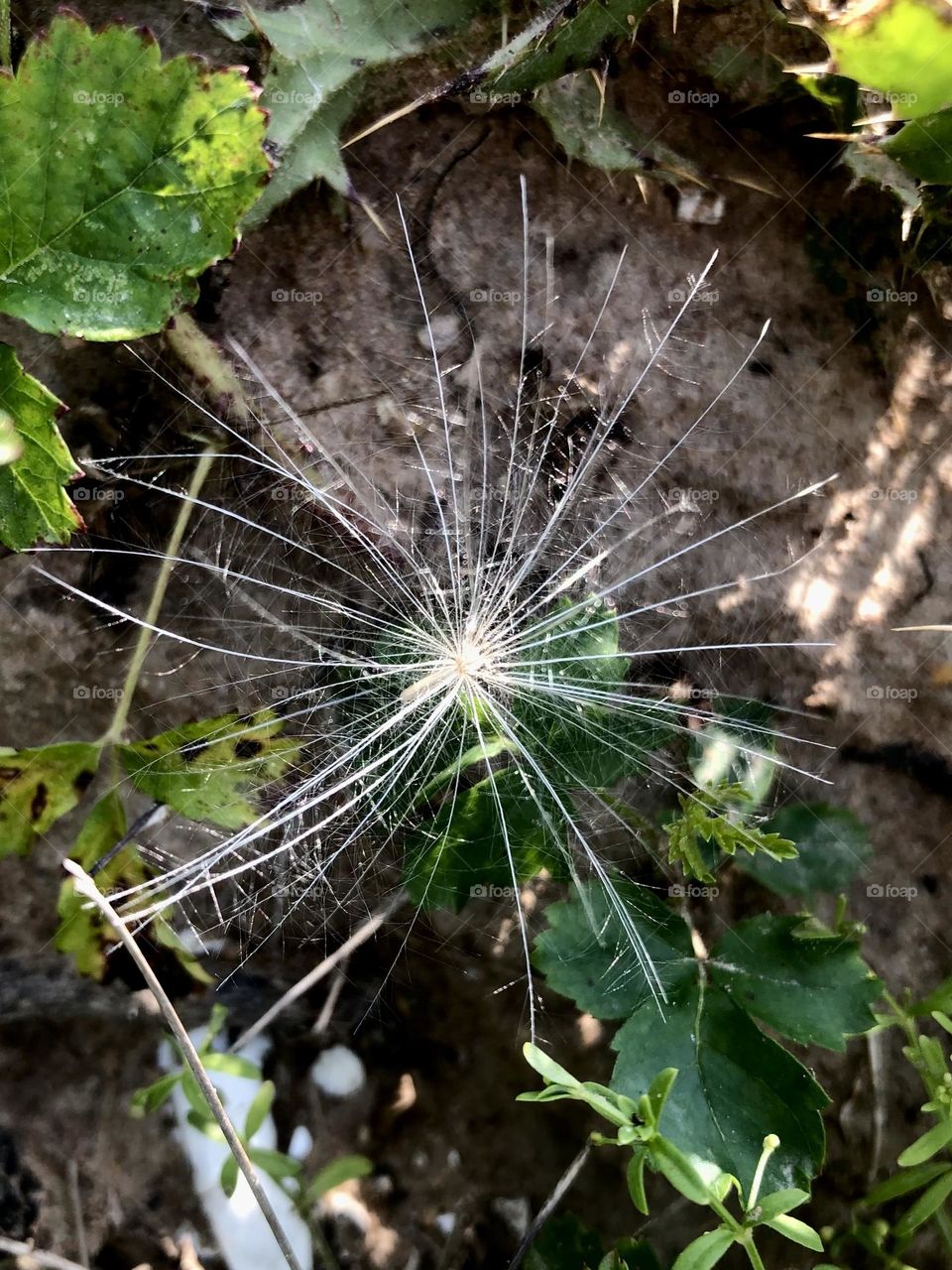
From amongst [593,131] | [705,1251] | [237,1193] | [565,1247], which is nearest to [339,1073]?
[237,1193]

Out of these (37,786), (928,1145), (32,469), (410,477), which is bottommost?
(928,1145)

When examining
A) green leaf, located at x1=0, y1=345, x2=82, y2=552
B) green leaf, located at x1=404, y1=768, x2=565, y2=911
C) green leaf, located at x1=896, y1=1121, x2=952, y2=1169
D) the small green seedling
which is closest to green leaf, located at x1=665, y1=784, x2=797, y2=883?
green leaf, located at x1=404, y1=768, x2=565, y2=911

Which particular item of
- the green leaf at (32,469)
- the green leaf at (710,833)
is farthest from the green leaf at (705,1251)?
the green leaf at (32,469)

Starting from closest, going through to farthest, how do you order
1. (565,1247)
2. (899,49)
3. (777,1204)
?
(777,1204), (899,49), (565,1247)

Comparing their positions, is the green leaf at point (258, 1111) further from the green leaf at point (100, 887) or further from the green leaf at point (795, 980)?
the green leaf at point (795, 980)

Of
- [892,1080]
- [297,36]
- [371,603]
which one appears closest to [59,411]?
[371,603]

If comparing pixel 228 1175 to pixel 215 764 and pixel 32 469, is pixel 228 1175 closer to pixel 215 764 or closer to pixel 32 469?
pixel 215 764

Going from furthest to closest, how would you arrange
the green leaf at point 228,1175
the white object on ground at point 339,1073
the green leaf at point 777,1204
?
the white object on ground at point 339,1073
the green leaf at point 228,1175
the green leaf at point 777,1204
